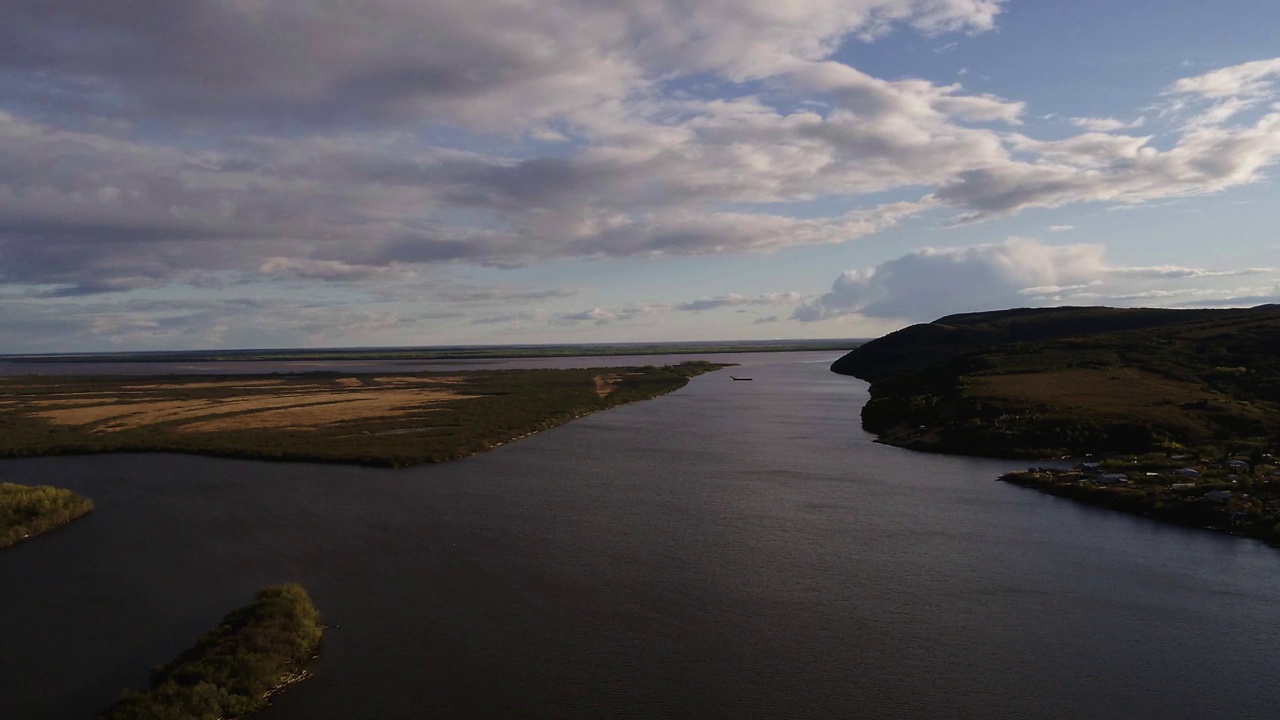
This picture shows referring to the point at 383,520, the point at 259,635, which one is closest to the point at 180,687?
the point at 259,635

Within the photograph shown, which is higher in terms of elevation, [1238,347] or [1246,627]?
[1238,347]

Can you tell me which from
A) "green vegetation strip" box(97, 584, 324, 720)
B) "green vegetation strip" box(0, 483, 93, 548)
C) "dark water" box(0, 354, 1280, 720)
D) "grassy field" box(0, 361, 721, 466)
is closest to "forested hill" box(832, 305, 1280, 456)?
"dark water" box(0, 354, 1280, 720)

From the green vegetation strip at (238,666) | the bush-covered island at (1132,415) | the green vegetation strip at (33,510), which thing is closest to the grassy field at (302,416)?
the green vegetation strip at (33,510)

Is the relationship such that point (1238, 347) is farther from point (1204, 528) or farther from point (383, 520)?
point (383, 520)

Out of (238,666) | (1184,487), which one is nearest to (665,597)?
(238,666)

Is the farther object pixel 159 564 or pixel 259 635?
pixel 159 564

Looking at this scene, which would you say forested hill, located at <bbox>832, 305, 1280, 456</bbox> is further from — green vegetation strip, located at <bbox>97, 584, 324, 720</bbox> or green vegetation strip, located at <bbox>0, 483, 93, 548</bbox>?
green vegetation strip, located at <bbox>0, 483, 93, 548</bbox>
